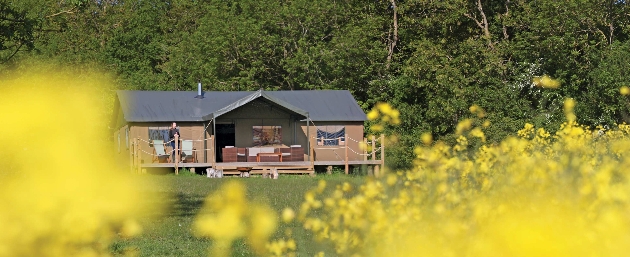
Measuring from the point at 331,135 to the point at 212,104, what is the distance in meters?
4.67

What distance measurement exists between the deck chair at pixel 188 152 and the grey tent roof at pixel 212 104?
0.85 meters

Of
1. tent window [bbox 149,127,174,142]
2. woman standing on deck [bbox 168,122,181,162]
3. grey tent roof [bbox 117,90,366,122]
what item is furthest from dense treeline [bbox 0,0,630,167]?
woman standing on deck [bbox 168,122,181,162]

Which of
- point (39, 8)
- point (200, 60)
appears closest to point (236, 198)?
point (200, 60)

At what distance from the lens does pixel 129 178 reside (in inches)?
219

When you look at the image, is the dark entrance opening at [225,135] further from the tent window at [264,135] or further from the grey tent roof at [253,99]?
the grey tent roof at [253,99]

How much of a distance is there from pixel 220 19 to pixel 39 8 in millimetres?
12412

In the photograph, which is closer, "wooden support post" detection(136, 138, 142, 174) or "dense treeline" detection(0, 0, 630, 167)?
"wooden support post" detection(136, 138, 142, 174)

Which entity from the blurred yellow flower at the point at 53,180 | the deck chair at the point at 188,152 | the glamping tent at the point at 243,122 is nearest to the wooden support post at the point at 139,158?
the glamping tent at the point at 243,122

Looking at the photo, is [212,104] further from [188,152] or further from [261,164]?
[261,164]

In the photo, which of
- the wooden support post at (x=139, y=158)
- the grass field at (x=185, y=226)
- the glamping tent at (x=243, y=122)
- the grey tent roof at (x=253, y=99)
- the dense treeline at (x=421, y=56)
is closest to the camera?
the grass field at (x=185, y=226)

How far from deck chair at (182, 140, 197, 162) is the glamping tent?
6.4 inches

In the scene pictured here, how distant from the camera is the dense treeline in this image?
36969mm

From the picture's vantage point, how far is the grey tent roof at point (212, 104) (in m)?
36.3

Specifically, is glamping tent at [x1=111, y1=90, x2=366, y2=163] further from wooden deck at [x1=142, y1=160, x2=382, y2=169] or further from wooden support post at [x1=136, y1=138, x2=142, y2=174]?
wooden deck at [x1=142, y1=160, x2=382, y2=169]
